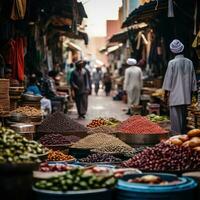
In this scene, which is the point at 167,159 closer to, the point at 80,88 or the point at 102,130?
the point at 102,130

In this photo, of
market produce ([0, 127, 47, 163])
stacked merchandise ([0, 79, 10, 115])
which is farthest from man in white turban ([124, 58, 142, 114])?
market produce ([0, 127, 47, 163])

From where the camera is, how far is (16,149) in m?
5.68

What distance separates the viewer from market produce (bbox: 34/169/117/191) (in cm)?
499

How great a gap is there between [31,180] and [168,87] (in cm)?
775

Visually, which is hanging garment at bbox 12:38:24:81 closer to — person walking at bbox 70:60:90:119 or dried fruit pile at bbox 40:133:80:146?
dried fruit pile at bbox 40:133:80:146

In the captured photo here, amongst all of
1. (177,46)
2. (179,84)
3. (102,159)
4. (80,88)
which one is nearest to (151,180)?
(102,159)

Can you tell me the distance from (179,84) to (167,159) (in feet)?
20.5

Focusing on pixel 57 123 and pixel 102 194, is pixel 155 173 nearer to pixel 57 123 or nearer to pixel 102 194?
pixel 102 194

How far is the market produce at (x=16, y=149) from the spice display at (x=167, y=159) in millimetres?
1054

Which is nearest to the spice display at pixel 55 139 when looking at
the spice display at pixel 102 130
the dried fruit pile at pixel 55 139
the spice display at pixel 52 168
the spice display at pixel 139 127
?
the dried fruit pile at pixel 55 139

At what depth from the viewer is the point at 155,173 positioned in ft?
19.0

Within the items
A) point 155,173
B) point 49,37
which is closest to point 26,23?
point 49,37

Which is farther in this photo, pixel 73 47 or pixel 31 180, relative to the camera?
pixel 73 47

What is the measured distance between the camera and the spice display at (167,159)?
20.2ft
